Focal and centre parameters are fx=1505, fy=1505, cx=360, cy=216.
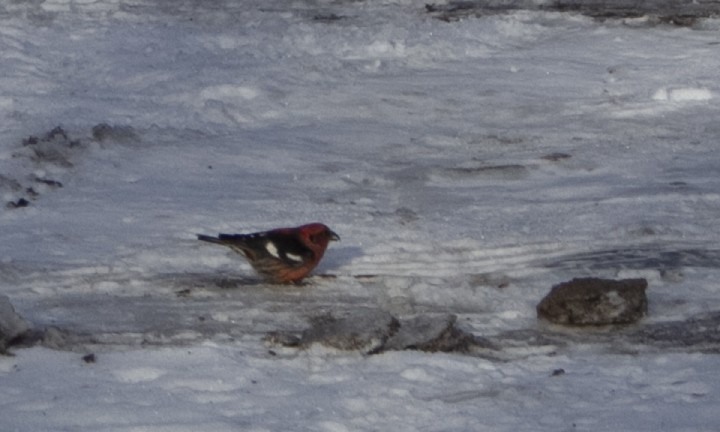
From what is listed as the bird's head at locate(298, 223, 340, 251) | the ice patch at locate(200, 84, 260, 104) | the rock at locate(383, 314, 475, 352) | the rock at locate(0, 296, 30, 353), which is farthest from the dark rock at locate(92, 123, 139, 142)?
the rock at locate(383, 314, 475, 352)

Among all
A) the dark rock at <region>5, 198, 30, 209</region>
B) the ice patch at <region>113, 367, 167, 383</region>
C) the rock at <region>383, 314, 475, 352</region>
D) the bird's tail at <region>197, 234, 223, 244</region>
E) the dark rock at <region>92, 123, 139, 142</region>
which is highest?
the bird's tail at <region>197, 234, 223, 244</region>

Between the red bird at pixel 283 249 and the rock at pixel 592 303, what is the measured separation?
1.24 metres

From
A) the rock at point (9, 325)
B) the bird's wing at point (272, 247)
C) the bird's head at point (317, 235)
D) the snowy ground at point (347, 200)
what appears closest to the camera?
the snowy ground at point (347, 200)

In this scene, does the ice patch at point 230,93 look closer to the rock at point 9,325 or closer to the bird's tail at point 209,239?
the bird's tail at point 209,239

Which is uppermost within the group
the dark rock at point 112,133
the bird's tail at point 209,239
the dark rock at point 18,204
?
the bird's tail at point 209,239

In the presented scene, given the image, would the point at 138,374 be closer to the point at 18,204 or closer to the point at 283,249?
the point at 283,249

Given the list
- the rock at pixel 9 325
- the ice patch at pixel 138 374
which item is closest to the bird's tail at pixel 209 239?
the rock at pixel 9 325

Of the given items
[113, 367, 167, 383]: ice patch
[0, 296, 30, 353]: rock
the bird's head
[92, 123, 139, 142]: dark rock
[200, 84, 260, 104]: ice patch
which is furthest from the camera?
[200, 84, 260, 104]: ice patch

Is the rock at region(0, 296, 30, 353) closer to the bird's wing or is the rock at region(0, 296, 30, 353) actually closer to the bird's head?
the bird's wing

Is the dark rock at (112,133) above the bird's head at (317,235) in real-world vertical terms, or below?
below

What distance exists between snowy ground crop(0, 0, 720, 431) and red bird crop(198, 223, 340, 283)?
0.43 feet

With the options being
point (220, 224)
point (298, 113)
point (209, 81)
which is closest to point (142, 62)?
point (209, 81)

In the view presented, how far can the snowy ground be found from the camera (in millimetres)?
5758

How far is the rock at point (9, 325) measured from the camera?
6.16 metres
